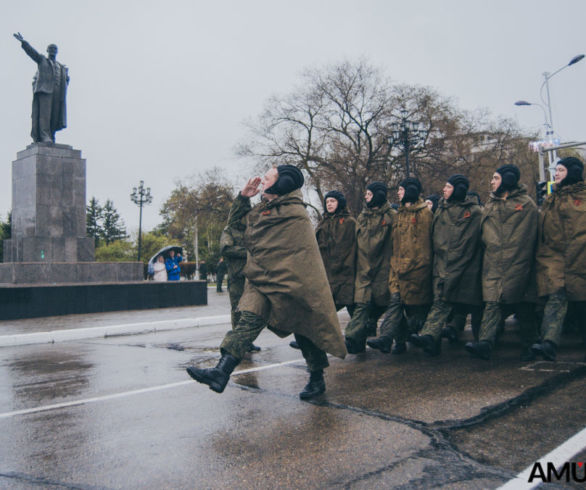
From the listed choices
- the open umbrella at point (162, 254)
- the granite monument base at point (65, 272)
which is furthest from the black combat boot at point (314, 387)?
the open umbrella at point (162, 254)

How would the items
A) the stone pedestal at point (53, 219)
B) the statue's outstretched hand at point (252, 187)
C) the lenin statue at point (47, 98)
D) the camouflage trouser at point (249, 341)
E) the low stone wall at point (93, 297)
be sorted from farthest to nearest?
the lenin statue at point (47, 98) → the stone pedestal at point (53, 219) → the low stone wall at point (93, 297) → the statue's outstretched hand at point (252, 187) → the camouflage trouser at point (249, 341)

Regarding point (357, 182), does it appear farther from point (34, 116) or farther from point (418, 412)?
point (418, 412)

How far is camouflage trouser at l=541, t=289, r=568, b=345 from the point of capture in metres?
5.86

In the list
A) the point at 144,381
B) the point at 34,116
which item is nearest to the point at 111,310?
the point at 34,116

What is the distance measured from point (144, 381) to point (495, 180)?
4277 millimetres

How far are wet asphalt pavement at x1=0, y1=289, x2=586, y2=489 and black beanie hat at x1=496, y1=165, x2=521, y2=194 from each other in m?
1.86

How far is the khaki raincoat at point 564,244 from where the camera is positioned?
5.97m

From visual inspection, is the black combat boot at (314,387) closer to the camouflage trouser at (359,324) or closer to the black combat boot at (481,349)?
the camouflage trouser at (359,324)

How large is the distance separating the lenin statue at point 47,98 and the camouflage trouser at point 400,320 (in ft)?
39.8

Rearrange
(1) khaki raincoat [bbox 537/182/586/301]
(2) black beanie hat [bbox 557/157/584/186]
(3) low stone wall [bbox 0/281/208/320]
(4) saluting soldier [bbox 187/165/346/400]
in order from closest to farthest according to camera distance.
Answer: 1. (4) saluting soldier [bbox 187/165/346/400]
2. (1) khaki raincoat [bbox 537/182/586/301]
3. (2) black beanie hat [bbox 557/157/584/186]
4. (3) low stone wall [bbox 0/281/208/320]

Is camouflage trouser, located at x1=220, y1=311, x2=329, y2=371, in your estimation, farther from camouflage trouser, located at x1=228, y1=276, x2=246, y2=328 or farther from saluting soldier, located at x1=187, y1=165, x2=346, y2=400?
camouflage trouser, located at x1=228, y1=276, x2=246, y2=328

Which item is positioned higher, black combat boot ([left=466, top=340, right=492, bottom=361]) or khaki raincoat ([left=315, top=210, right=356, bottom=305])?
khaki raincoat ([left=315, top=210, right=356, bottom=305])

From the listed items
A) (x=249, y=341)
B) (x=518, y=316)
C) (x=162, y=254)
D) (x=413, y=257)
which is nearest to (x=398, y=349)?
(x=413, y=257)

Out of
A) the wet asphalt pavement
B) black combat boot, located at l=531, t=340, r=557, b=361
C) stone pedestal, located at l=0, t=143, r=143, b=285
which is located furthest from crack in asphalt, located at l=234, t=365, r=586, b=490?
stone pedestal, located at l=0, t=143, r=143, b=285
